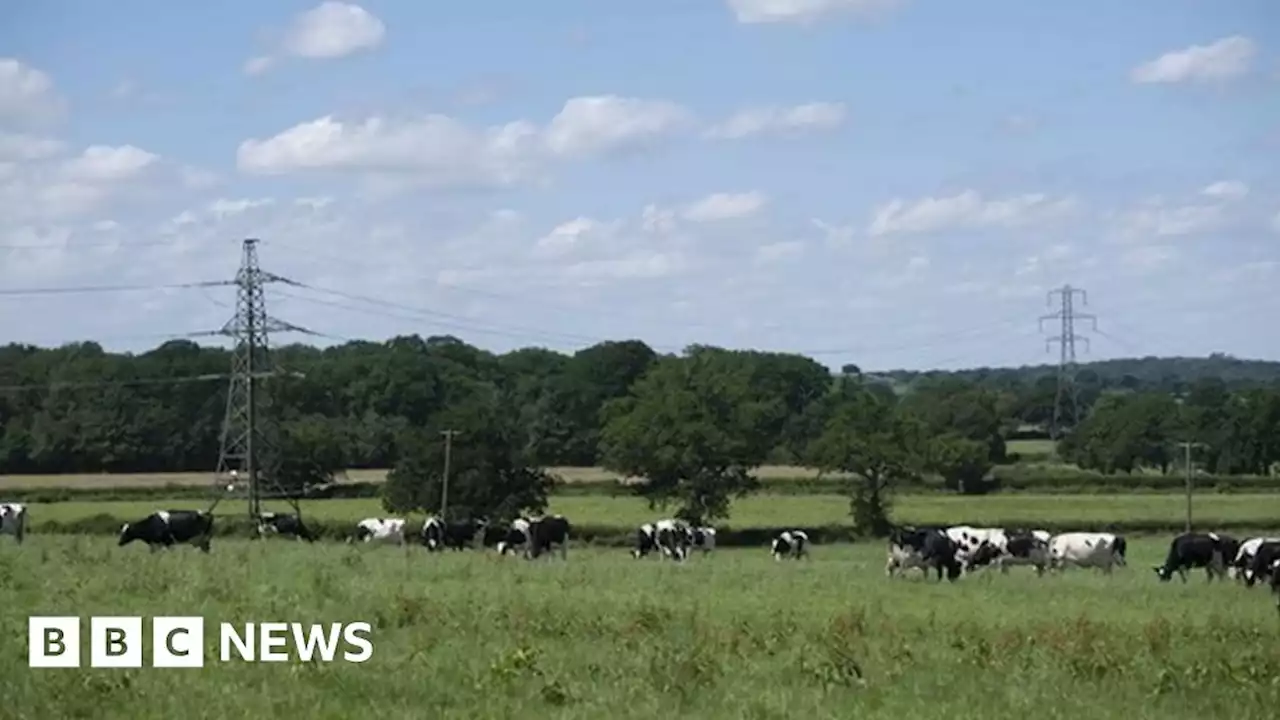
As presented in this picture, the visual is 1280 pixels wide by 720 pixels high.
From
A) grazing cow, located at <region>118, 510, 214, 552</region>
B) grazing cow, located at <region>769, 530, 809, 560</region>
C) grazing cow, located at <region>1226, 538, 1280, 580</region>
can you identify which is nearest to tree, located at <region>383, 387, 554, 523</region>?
grazing cow, located at <region>769, 530, 809, 560</region>

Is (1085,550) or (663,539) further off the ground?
(1085,550)

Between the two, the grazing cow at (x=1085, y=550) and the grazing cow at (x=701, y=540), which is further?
the grazing cow at (x=701, y=540)

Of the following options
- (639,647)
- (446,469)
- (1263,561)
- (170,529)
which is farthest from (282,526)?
(639,647)

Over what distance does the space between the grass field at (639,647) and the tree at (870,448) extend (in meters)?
50.6

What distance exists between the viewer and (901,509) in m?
80.1

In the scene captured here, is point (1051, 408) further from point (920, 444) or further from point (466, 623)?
point (466, 623)

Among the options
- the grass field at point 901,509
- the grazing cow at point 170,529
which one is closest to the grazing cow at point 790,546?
the grass field at point 901,509

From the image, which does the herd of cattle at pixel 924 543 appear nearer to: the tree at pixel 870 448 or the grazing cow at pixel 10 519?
the grazing cow at pixel 10 519

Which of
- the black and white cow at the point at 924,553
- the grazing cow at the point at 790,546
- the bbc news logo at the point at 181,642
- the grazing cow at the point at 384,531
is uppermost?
the bbc news logo at the point at 181,642

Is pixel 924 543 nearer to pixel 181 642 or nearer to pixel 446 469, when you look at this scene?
pixel 181 642

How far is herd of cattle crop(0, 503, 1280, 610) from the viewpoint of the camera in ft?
120

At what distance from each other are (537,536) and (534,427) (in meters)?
64.7

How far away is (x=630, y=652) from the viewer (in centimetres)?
1812

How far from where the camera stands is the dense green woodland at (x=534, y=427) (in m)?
78.8
